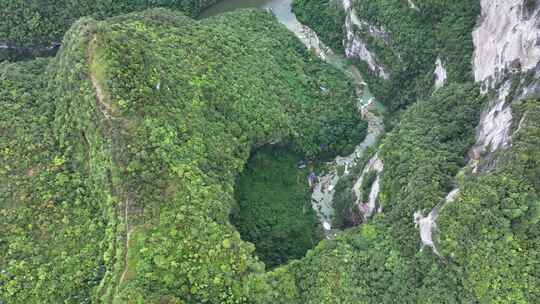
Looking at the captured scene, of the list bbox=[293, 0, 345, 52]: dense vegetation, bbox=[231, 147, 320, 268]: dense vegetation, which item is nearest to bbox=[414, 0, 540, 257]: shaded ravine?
bbox=[231, 147, 320, 268]: dense vegetation

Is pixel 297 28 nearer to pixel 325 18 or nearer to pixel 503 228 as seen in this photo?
pixel 325 18

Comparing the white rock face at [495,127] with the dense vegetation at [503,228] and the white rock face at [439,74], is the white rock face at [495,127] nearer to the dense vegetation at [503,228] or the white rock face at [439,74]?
the dense vegetation at [503,228]

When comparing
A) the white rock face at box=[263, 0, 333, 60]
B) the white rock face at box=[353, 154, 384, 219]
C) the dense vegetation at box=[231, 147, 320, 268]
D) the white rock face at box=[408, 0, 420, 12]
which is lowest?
the dense vegetation at box=[231, 147, 320, 268]

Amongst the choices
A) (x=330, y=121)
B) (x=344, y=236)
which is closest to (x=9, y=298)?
(x=344, y=236)

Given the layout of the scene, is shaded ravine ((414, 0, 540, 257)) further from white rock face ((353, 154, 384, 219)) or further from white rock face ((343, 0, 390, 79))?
white rock face ((343, 0, 390, 79))

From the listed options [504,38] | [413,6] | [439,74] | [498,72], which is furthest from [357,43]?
[498,72]

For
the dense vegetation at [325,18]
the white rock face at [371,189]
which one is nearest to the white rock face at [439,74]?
the white rock face at [371,189]
